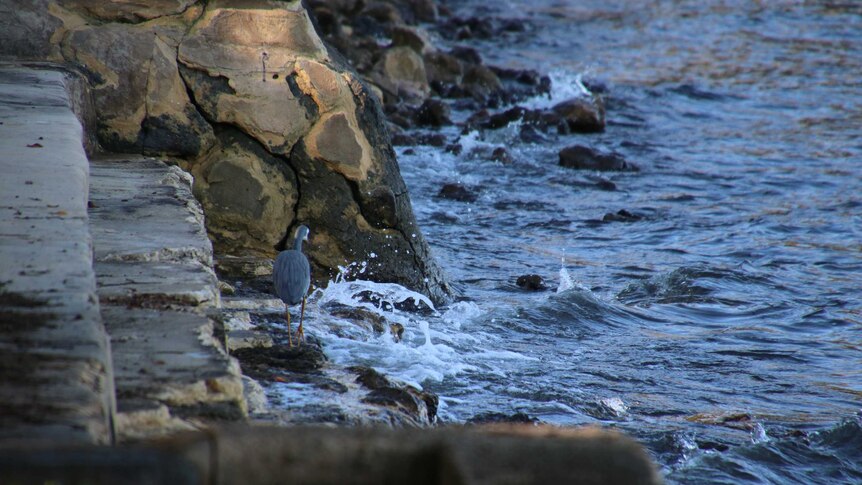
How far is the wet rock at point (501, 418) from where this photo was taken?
4496mm

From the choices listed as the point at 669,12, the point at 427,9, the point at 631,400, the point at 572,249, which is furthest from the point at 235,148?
the point at 669,12

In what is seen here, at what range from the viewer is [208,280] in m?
3.76

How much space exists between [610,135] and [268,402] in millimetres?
9995

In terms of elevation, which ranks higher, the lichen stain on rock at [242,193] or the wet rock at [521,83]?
the lichen stain on rock at [242,193]

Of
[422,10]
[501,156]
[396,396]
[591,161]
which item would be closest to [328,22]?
[501,156]

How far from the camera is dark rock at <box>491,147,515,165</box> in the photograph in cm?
1141

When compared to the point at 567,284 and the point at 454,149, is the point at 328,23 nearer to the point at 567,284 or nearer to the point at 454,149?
the point at 454,149

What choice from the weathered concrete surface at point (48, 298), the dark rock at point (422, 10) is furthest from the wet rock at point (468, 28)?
the weathered concrete surface at point (48, 298)

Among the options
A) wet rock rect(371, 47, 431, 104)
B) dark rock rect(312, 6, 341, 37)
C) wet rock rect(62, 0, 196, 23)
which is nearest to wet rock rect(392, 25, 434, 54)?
wet rock rect(371, 47, 431, 104)

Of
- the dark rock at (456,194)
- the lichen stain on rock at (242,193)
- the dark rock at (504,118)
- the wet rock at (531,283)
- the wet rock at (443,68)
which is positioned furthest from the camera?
the wet rock at (443,68)

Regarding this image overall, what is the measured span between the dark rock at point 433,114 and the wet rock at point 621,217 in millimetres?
3649

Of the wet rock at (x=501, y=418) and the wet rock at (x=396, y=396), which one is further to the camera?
the wet rock at (x=501, y=418)

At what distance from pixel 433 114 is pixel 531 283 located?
565 cm

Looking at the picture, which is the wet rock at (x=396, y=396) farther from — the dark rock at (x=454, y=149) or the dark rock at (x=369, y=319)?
the dark rock at (x=454, y=149)
